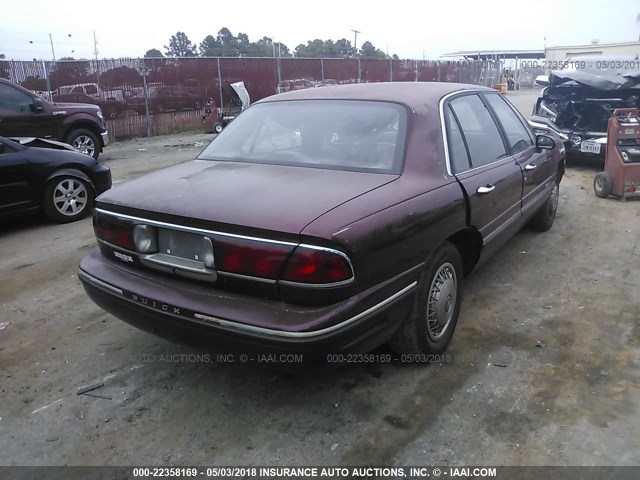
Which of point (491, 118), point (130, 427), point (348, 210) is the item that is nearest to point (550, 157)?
point (491, 118)

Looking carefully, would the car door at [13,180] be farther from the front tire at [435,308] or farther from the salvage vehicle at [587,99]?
the salvage vehicle at [587,99]

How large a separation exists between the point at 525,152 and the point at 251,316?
10.4ft

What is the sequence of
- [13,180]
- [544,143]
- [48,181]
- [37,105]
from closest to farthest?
[544,143] < [13,180] < [48,181] < [37,105]

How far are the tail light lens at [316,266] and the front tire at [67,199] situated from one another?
16.4 ft

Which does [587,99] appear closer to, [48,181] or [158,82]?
[48,181]

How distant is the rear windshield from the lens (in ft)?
10.1

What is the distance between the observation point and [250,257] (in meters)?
2.34

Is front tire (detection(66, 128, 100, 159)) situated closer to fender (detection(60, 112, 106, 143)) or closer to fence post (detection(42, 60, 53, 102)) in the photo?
fender (detection(60, 112, 106, 143))

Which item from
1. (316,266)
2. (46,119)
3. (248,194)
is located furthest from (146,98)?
(316,266)

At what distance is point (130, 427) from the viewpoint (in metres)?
2.66

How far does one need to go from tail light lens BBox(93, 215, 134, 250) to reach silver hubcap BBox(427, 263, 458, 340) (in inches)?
67.1

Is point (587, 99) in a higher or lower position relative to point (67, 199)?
higher

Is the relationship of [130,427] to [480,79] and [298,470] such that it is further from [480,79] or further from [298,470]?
[480,79]

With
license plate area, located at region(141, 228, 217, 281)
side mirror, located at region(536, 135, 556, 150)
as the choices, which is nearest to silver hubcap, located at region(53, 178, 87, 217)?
license plate area, located at region(141, 228, 217, 281)
